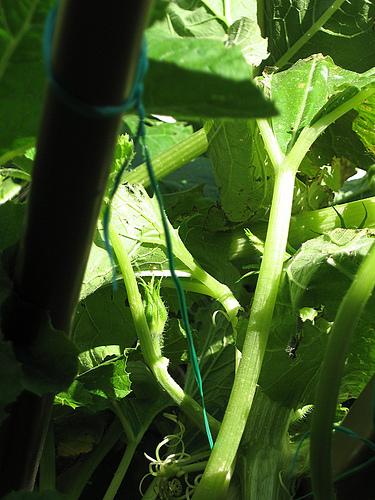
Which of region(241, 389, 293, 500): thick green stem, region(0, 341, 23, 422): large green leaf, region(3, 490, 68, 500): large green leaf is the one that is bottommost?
region(241, 389, 293, 500): thick green stem

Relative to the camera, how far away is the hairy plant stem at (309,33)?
1473mm

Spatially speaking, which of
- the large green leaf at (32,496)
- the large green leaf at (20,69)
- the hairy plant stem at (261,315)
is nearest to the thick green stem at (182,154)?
the hairy plant stem at (261,315)

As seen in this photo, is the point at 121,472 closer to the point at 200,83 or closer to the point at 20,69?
the point at 20,69

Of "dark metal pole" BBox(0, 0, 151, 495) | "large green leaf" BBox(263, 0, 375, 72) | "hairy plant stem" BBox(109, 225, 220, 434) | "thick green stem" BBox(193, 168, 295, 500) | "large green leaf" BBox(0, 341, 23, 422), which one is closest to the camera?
"dark metal pole" BBox(0, 0, 151, 495)

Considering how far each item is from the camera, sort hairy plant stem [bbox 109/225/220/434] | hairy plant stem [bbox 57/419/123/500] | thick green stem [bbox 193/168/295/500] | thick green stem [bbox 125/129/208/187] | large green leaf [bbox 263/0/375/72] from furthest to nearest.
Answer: large green leaf [bbox 263/0/375/72] → thick green stem [bbox 125/129/208/187] → hairy plant stem [bbox 57/419/123/500] → hairy plant stem [bbox 109/225/220/434] → thick green stem [bbox 193/168/295/500]

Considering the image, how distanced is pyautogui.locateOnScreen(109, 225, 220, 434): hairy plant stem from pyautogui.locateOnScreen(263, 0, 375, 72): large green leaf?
655 millimetres

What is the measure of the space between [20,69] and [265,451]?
0.55 metres

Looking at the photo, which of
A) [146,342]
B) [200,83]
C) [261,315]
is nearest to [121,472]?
[146,342]

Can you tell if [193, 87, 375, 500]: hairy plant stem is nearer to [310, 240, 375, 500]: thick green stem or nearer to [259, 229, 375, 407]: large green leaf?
[259, 229, 375, 407]: large green leaf

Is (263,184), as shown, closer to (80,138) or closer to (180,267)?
(180,267)

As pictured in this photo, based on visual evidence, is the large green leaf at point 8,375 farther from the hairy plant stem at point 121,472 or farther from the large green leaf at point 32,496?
the hairy plant stem at point 121,472

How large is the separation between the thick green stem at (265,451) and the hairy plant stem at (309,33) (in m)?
0.73

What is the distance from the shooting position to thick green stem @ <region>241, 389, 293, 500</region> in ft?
Answer: 3.19

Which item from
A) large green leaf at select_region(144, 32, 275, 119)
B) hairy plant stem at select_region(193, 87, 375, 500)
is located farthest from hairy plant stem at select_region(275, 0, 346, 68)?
large green leaf at select_region(144, 32, 275, 119)
